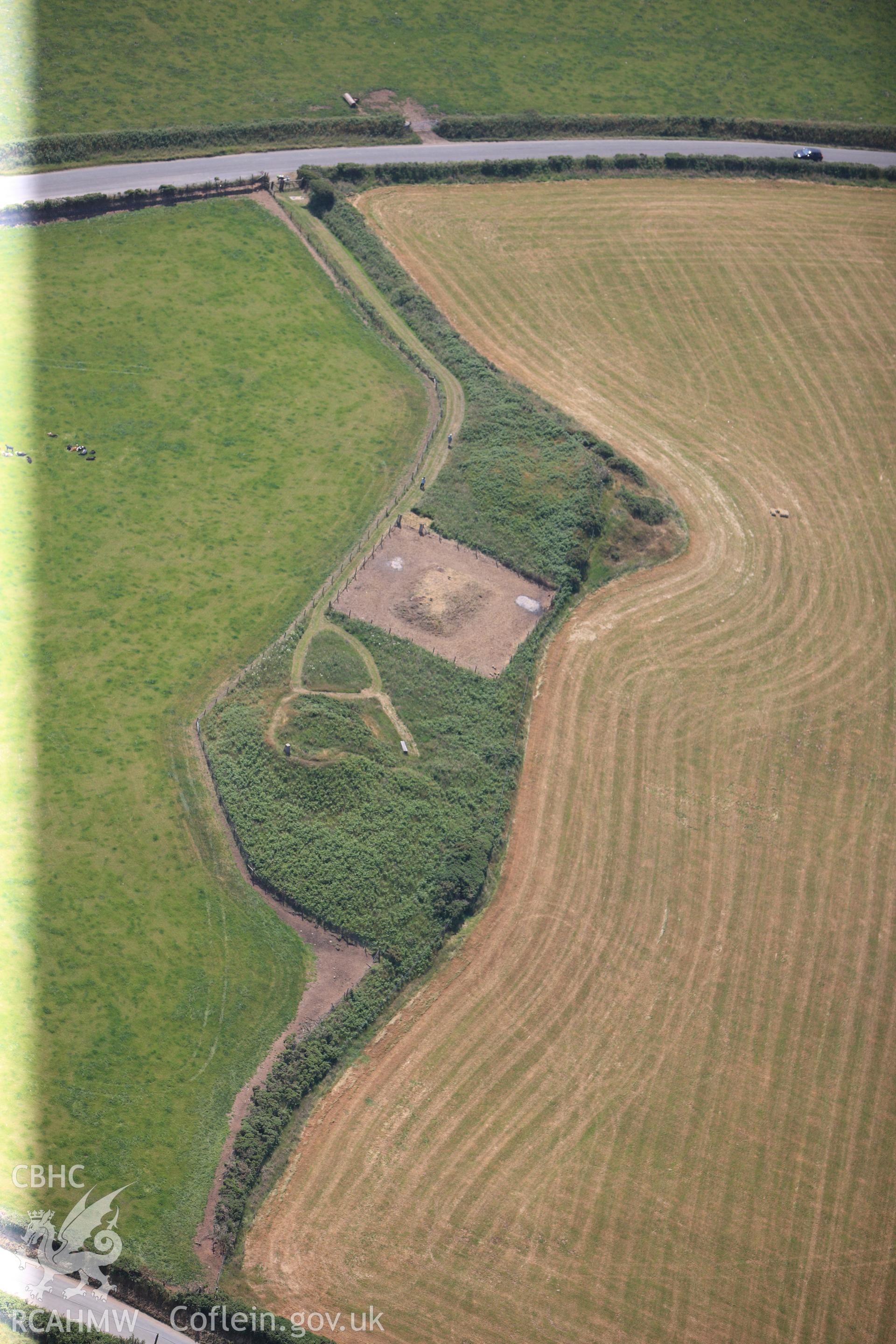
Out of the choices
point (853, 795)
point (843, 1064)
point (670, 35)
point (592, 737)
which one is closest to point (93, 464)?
point (592, 737)

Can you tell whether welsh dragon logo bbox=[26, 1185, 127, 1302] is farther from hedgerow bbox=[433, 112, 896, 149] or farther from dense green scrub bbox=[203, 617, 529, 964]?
hedgerow bbox=[433, 112, 896, 149]

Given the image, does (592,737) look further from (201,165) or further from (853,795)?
(201,165)

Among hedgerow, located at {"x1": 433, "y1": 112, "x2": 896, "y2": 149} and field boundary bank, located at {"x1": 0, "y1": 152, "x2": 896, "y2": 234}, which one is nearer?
field boundary bank, located at {"x1": 0, "y1": 152, "x2": 896, "y2": 234}

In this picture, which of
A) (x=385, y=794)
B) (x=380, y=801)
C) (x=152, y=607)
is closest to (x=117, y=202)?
(x=152, y=607)

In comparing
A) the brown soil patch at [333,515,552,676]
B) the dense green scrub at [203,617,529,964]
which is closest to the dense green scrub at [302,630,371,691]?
the dense green scrub at [203,617,529,964]

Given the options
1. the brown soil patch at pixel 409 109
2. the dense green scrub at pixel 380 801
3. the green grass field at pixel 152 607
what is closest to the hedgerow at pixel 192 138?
the brown soil patch at pixel 409 109

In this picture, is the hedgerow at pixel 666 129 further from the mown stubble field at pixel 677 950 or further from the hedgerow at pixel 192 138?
the mown stubble field at pixel 677 950

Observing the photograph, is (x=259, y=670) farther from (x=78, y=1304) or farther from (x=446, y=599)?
(x=78, y=1304)
